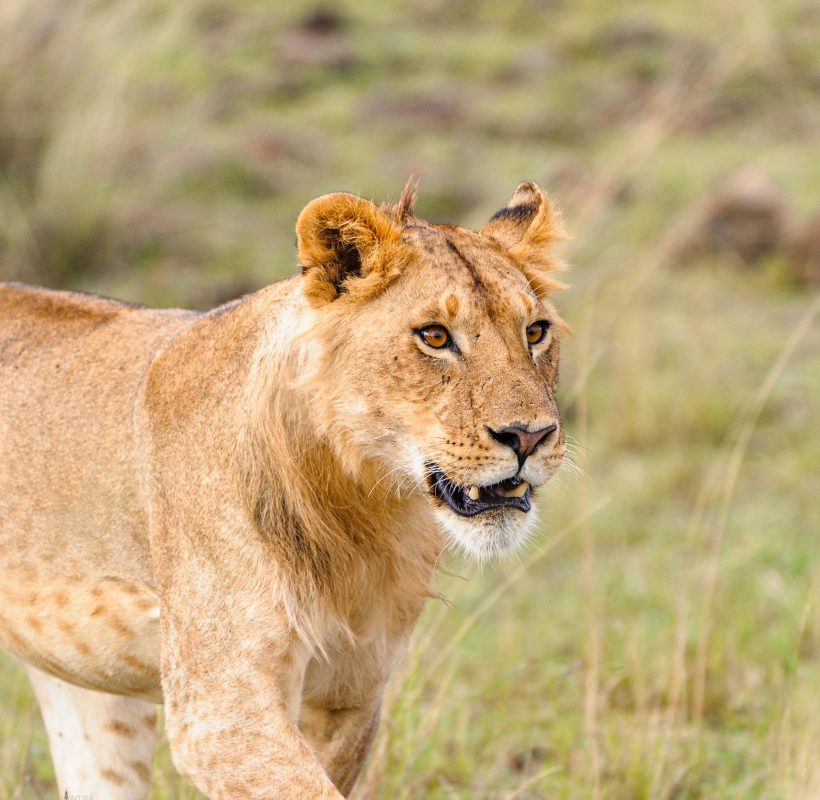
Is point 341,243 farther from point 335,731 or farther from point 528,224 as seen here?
point 335,731

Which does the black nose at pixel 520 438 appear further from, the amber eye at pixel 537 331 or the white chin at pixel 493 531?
the amber eye at pixel 537 331

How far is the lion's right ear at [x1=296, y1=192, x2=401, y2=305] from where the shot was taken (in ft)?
9.01

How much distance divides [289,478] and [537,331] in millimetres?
516

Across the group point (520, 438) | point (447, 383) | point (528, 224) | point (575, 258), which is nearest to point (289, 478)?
point (447, 383)

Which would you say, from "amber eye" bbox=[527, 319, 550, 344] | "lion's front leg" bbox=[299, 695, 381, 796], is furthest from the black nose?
"lion's front leg" bbox=[299, 695, 381, 796]

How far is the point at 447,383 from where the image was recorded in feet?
8.78

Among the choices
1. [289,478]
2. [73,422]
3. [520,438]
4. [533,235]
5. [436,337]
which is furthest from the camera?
[73,422]

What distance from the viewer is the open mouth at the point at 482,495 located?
2.69 metres

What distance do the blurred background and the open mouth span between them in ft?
0.76

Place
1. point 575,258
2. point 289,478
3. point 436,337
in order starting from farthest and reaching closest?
point 575,258
point 289,478
point 436,337

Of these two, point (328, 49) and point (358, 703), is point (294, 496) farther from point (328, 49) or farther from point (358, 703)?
point (328, 49)

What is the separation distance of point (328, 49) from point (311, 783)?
34.6 ft

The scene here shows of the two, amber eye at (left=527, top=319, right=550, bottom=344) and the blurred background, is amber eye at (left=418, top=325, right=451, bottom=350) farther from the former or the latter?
the blurred background

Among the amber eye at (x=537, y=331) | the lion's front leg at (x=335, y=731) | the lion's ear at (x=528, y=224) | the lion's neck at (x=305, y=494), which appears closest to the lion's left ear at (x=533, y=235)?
the lion's ear at (x=528, y=224)
